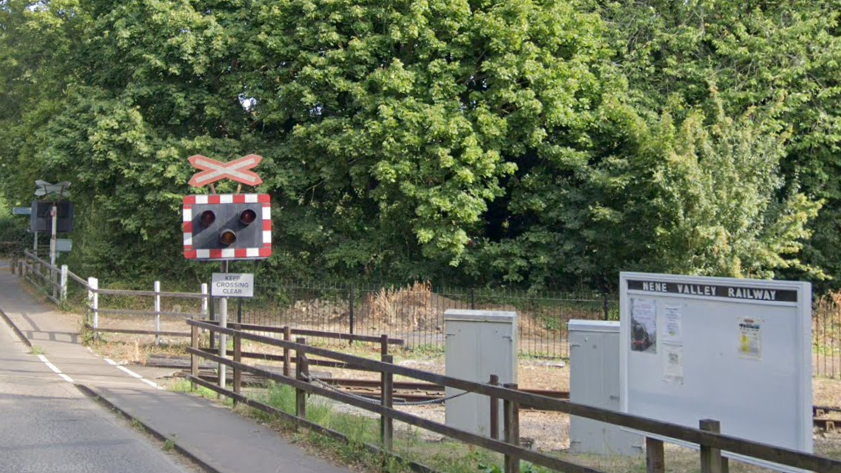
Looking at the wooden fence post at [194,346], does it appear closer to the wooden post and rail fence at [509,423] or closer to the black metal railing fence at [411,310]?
the wooden post and rail fence at [509,423]

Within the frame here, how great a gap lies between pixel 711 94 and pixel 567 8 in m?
4.69

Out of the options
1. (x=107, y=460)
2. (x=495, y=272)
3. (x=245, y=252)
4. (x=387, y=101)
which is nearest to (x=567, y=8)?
(x=387, y=101)

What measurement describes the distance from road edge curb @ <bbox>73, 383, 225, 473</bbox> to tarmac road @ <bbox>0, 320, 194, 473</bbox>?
0.33ft

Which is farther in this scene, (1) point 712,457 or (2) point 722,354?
(2) point 722,354

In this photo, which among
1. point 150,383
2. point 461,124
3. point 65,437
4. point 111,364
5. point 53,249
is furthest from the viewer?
point 53,249

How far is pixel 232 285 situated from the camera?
1102cm

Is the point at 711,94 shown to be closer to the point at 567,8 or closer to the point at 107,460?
the point at 567,8

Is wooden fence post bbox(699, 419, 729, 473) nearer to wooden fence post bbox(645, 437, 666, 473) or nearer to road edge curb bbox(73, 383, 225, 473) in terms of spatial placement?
wooden fence post bbox(645, 437, 666, 473)

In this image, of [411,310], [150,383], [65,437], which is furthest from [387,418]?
[411,310]

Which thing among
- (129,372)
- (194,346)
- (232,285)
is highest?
(232,285)

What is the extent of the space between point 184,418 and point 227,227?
2.49m

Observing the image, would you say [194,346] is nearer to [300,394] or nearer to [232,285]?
[232,285]

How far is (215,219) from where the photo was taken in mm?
10703

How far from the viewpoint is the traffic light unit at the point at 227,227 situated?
1064 cm
